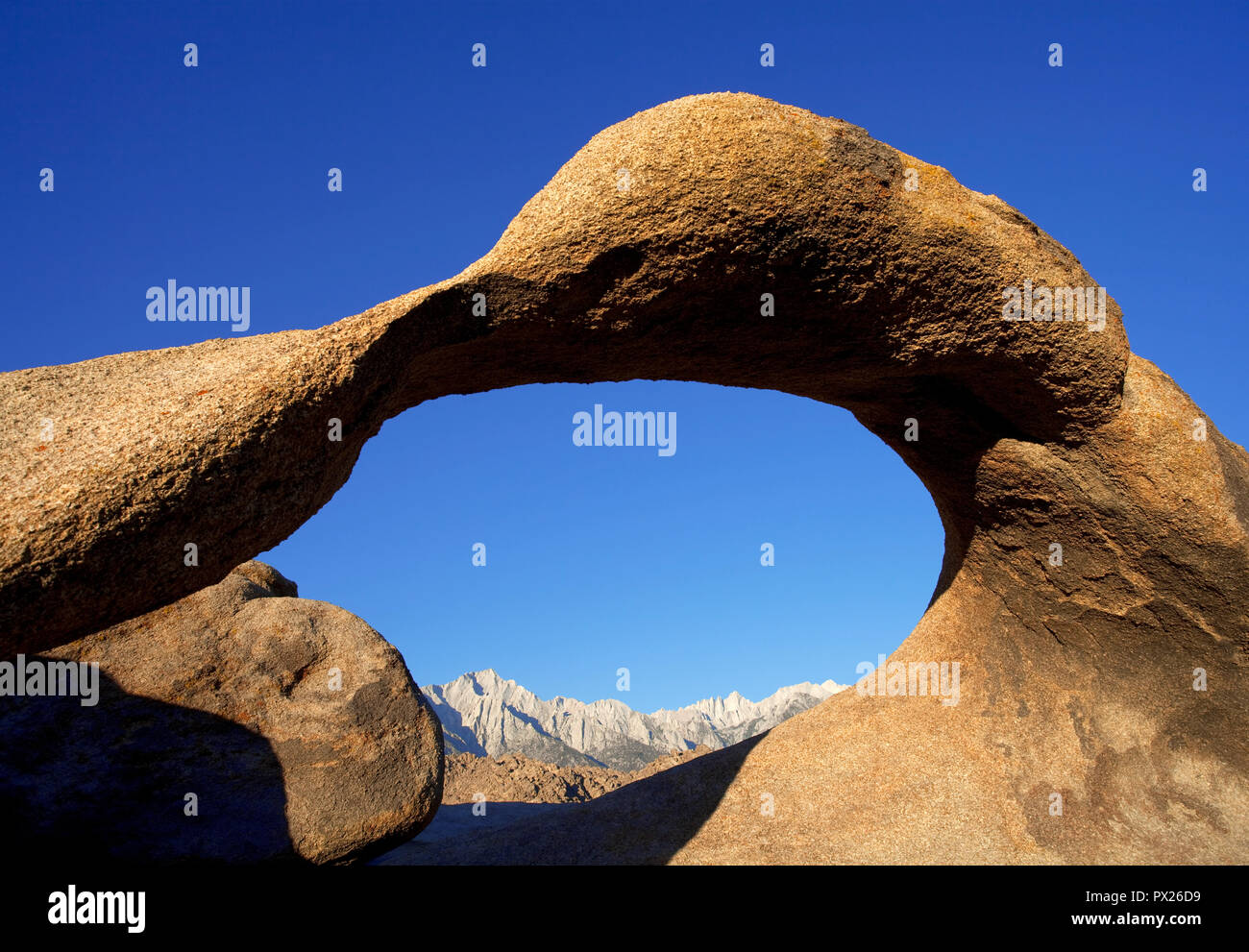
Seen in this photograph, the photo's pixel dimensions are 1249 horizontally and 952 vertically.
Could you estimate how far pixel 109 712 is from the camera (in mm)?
5766

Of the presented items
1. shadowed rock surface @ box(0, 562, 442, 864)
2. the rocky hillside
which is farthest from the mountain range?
shadowed rock surface @ box(0, 562, 442, 864)

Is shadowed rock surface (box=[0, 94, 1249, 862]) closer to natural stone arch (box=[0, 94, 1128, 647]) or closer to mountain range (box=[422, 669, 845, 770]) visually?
natural stone arch (box=[0, 94, 1128, 647])

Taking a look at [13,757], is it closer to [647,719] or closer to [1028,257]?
[1028,257]

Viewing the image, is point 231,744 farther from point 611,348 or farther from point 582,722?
point 582,722

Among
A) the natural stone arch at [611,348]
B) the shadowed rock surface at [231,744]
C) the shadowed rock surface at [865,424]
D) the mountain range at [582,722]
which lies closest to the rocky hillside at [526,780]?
the shadowed rock surface at [865,424]

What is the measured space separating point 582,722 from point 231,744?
→ 28.4 metres

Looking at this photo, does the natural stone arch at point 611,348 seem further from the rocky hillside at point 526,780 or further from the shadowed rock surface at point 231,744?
the rocky hillside at point 526,780

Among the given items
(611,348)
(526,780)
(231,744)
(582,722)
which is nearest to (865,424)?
(611,348)

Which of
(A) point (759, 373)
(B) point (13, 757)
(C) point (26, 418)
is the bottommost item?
(B) point (13, 757)

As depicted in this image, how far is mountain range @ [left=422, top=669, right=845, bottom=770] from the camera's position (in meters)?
22.9

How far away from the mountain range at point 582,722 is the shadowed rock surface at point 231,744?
47.0 ft

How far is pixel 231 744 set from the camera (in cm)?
583
